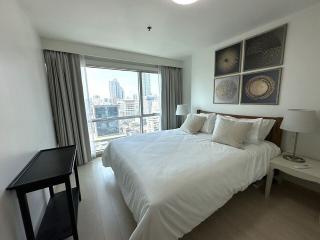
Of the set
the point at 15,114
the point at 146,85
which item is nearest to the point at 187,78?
the point at 146,85

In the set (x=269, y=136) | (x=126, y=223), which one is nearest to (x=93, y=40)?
(x=126, y=223)

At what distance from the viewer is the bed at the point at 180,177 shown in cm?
105

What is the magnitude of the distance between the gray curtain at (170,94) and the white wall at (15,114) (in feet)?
9.13

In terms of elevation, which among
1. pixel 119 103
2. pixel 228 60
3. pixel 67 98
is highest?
pixel 228 60

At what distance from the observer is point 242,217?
1606 millimetres

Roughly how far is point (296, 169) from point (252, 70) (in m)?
1.64

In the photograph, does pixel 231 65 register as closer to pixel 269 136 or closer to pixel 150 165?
pixel 269 136

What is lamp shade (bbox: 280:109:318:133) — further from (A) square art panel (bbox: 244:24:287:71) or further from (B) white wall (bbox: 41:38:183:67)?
(B) white wall (bbox: 41:38:183:67)

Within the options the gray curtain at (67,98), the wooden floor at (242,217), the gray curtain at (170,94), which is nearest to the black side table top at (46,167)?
the wooden floor at (242,217)

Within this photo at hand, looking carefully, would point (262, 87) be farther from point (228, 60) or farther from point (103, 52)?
point (103, 52)

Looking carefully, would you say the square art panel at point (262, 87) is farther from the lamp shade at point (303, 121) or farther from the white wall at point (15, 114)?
the white wall at point (15, 114)

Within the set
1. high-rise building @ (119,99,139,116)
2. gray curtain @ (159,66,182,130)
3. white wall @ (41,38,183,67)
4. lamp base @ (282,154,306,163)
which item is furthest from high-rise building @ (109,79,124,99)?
lamp base @ (282,154,306,163)

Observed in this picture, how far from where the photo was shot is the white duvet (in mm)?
1052

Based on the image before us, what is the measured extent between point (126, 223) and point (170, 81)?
11.1 ft
